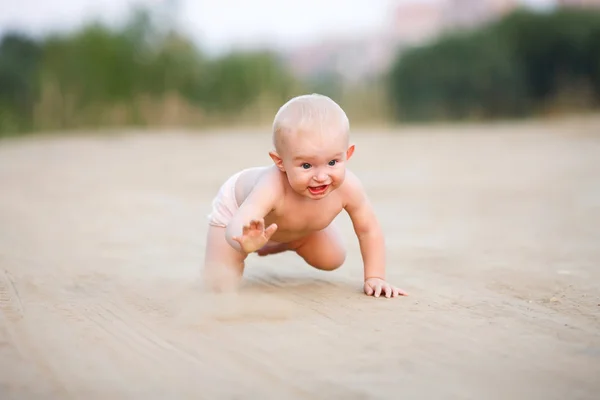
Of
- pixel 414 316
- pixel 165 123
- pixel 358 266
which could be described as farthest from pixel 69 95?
pixel 414 316

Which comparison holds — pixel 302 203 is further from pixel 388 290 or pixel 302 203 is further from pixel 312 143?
pixel 388 290

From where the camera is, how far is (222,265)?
346 cm

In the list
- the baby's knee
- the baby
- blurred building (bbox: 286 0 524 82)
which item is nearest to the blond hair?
the baby

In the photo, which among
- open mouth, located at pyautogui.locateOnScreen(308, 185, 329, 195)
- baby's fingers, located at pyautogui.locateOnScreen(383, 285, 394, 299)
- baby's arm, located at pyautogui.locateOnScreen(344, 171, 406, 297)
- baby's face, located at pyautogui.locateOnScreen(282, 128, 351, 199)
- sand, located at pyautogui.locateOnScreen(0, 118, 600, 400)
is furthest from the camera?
baby's arm, located at pyautogui.locateOnScreen(344, 171, 406, 297)

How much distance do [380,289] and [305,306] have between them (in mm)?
394

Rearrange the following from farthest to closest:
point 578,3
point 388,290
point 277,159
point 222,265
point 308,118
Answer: point 578,3 → point 222,265 → point 388,290 → point 277,159 → point 308,118

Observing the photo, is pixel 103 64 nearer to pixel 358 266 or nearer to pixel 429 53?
pixel 429 53

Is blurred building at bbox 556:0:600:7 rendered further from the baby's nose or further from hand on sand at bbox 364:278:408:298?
the baby's nose

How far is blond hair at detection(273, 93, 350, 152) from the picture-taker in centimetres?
305

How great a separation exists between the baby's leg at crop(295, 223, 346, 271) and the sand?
0.10m

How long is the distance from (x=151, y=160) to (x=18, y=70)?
5.64 m

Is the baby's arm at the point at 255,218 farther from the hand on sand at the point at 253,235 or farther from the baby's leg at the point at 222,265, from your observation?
the baby's leg at the point at 222,265

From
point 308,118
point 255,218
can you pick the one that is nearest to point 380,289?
point 255,218

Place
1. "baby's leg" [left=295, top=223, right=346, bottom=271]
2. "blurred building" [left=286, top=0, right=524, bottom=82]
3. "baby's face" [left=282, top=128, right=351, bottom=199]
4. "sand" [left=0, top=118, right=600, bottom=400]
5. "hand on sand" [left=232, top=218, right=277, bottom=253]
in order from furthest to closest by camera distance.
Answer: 1. "blurred building" [left=286, top=0, right=524, bottom=82]
2. "baby's leg" [left=295, top=223, right=346, bottom=271]
3. "baby's face" [left=282, top=128, right=351, bottom=199]
4. "hand on sand" [left=232, top=218, right=277, bottom=253]
5. "sand" [left=0, top=118, right=600, bottom=400]
